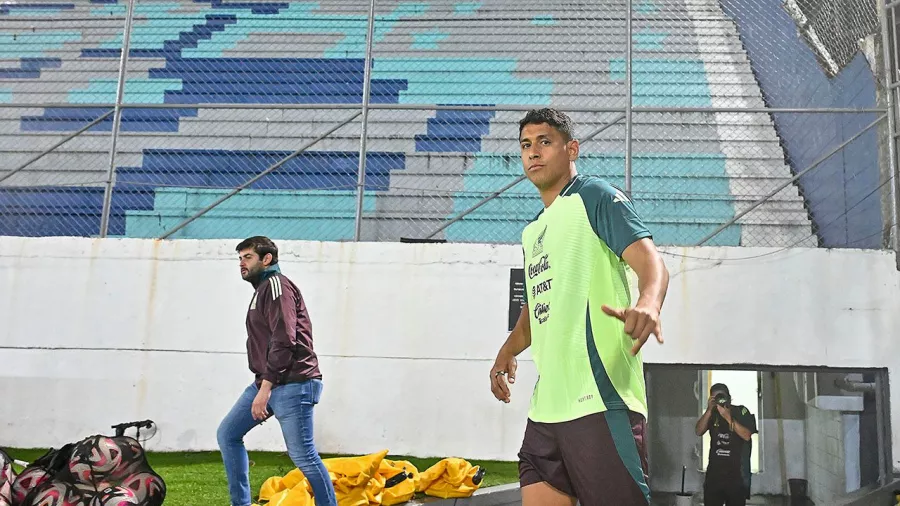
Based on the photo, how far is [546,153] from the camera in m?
2.75

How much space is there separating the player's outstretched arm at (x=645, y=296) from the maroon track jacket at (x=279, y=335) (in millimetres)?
2331

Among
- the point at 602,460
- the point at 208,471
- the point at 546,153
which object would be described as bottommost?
the point at 208,471

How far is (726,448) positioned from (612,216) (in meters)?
5.49

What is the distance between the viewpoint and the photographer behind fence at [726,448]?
7.20 m

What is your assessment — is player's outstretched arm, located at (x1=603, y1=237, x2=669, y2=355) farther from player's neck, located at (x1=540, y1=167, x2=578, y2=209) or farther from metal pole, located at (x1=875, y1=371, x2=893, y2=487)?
metal pole, located at (x1=875, y1=371, x2=893, y2=487)

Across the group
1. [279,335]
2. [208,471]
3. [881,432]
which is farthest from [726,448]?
[279,335]

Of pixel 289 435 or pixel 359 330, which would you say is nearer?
pixel 289 435

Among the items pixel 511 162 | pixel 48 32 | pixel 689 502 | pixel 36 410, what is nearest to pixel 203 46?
pixel 48 32

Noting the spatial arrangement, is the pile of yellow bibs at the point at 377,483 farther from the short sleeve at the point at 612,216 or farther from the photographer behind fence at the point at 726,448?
the short sleeve at the point at 612,216

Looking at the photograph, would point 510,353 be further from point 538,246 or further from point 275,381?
point 275,381

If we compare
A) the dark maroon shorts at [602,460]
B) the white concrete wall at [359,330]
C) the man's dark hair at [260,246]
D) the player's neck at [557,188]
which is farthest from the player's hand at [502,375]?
the white concrete wall at [359,330]

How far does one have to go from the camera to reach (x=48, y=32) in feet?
42.8

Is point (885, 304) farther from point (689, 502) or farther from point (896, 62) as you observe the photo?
point (689, 502)

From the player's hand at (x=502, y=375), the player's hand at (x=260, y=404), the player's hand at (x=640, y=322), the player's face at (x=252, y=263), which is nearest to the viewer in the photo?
the player's hand at (x=640, y=322)
